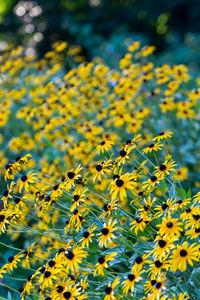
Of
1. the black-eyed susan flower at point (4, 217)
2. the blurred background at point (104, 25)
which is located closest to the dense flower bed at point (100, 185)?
the black-eyed susan flower at point (4, 217)

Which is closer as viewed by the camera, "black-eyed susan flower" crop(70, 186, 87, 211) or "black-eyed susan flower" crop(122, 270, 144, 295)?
"black-eyed susan flower" crop(122, 270, 144, 295)

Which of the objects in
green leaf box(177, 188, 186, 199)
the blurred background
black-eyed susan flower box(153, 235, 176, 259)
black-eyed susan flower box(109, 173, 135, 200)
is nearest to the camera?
black-eyed susan flower box(153, 235, 176, 259)

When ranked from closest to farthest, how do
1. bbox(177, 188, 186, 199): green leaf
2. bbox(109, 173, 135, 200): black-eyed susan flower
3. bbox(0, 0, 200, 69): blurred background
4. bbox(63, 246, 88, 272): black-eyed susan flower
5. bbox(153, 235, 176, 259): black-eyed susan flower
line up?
bbox(153, 235, 176, 259): black-eyed susan flower
bbox(63, 246, 88, 272): black-eyed susan flower
bbox(109, 173, 135, 200): black-eyed susan flower
bbox(177, 188, 186, 199): green leaf
bbox(0, 0, 200, 69): blurred background

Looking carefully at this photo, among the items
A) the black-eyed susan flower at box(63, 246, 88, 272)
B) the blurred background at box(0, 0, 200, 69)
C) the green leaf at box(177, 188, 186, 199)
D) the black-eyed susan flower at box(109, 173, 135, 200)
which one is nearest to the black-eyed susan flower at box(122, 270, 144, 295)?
the black-eyed susan flower at box(63, 246, 88, 272)

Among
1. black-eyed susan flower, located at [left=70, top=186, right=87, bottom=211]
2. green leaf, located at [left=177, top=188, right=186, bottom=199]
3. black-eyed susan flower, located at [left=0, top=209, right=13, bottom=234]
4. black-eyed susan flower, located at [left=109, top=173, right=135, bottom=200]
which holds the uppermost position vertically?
green leaf, located at [left=177, top=188, right=186, bottom=199]

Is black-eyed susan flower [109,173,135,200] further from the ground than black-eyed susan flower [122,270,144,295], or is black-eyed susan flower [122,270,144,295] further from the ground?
black-eyed susan flower [109,173,135,200]

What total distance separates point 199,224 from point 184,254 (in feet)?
0.69

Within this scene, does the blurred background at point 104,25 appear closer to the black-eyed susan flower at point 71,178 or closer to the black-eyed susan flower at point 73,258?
the black-eyed susan flower at point 71,178

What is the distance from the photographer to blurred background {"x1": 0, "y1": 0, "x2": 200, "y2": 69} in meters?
9.23

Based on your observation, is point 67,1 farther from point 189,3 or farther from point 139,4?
point 189,3

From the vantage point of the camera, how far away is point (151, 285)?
1.73 metres

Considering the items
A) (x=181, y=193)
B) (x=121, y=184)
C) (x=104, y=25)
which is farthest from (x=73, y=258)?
(x=104, y=25)

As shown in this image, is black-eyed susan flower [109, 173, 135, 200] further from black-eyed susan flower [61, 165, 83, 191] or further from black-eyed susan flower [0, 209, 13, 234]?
black-eyed susan flower [0, 209, 13, 234]

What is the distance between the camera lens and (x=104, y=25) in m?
10.4
